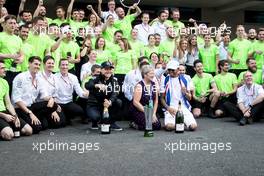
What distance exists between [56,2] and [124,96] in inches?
319

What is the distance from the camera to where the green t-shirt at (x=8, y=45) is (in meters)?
8.33

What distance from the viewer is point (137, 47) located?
10.2 metres

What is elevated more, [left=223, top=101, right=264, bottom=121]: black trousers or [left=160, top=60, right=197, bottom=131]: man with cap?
[left=160, top=60, right=197, bottom=131]: man with cap

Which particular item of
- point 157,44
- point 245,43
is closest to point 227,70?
point 245,43

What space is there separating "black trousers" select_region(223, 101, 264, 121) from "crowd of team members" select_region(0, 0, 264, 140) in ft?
0.07

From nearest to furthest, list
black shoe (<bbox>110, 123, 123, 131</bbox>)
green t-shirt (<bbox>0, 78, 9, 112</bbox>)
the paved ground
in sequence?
the paved ground < green t-shirt (<bbox>0, 78, 9, 112</bbox>) < black shoe (<bbox>110, 123, 123, 131</bbox>)

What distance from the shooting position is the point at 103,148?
6484 mm

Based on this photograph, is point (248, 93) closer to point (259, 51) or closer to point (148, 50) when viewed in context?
point (259, 51)

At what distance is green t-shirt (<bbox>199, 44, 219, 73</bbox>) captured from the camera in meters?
10.7

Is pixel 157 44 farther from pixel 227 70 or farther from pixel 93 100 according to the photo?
pixel 93 100

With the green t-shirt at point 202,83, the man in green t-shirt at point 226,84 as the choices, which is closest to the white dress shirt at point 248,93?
the man in green t-shirt at point 226,84

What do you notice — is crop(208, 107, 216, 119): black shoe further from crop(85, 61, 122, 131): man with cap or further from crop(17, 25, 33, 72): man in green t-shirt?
crop(17, 25, 33, 72): man in green t-shirt
